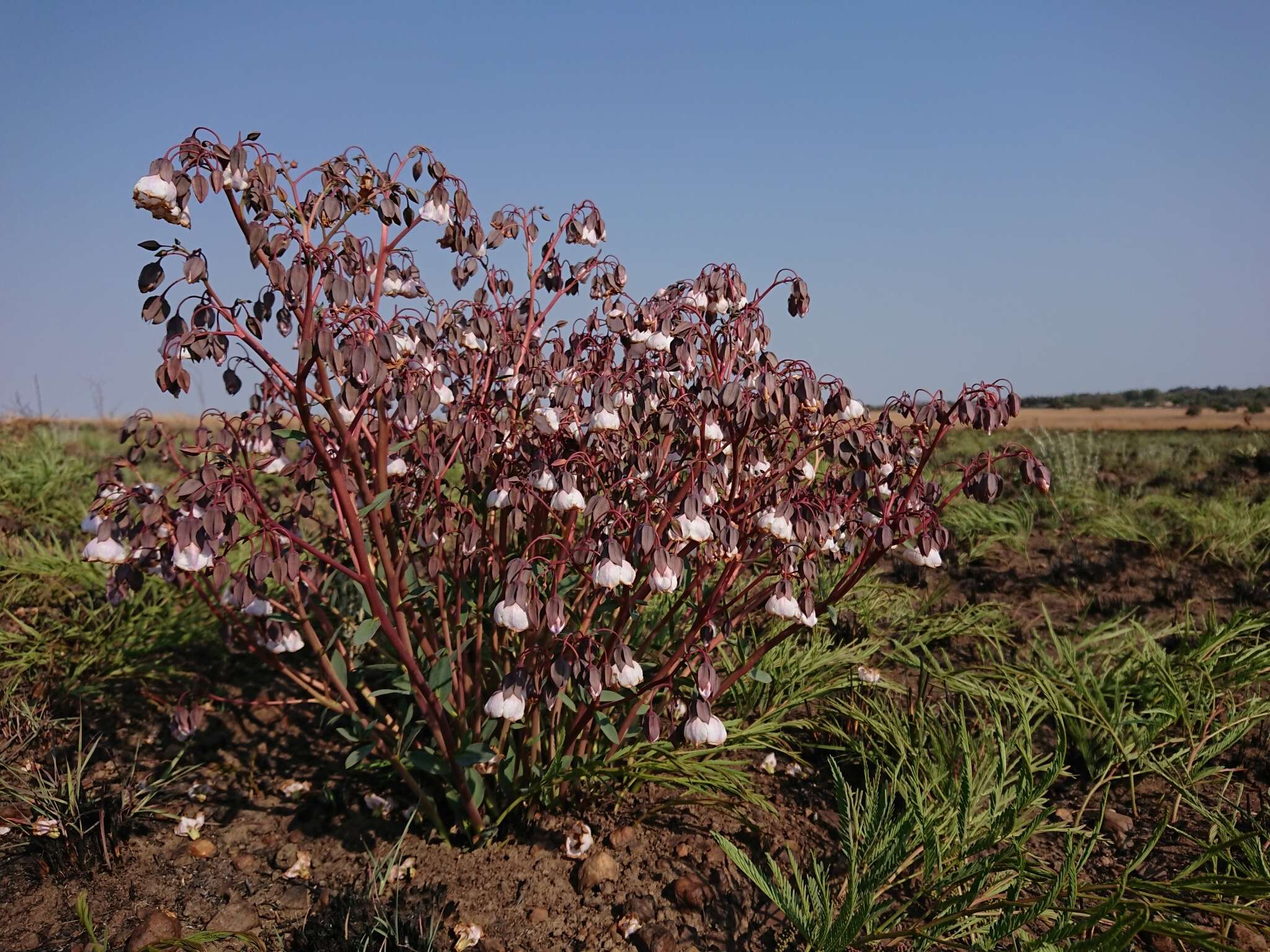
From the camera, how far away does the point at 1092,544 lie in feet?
19.6

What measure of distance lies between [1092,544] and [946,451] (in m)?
5.67

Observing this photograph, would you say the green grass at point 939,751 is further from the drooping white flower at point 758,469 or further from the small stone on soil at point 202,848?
the drooping white flower at point 758,469

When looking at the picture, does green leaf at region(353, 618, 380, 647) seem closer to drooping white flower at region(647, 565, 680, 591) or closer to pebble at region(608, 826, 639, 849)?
drooping white flower at region(647, 565, 680, 591)

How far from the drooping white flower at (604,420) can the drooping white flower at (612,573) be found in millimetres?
387

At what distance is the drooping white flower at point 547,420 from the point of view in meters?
2.47

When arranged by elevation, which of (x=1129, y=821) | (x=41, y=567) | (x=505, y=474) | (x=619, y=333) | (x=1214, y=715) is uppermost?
(x=619, y=333)

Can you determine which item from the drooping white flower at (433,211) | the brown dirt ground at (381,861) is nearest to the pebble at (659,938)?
the brown dirt ground at (381,861)

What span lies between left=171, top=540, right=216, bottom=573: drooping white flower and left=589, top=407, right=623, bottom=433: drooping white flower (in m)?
0.99

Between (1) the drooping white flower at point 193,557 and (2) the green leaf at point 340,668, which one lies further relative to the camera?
(2) the green leaf at point 340,668

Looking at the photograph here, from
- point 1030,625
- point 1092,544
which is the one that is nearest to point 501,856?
point 1030,625

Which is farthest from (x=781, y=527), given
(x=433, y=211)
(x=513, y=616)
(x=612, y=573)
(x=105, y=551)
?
(x=105, y=551)

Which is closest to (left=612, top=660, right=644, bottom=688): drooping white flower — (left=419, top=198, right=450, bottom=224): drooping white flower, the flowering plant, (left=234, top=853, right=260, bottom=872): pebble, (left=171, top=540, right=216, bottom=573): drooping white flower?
the flowering plant

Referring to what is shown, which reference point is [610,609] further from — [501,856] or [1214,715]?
[1214,715]

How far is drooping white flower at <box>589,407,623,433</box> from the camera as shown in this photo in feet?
7.74
